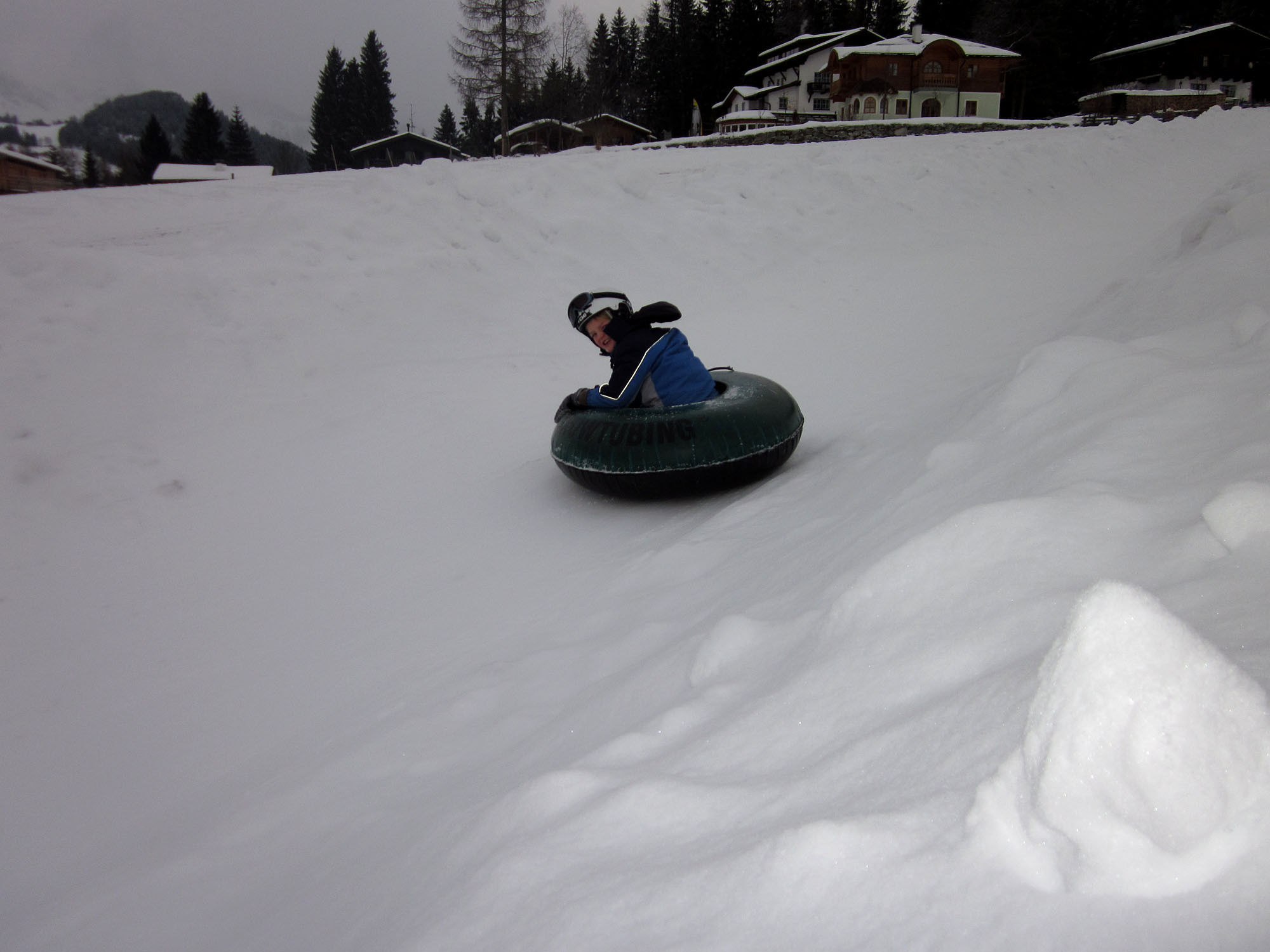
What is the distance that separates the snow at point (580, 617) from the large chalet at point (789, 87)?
32.2 metres

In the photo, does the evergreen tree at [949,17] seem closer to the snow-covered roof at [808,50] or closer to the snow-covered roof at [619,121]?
the snow-covered roof at [808,50]

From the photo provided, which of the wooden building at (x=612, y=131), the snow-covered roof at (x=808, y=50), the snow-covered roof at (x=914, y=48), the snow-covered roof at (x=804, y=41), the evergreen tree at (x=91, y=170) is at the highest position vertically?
the snow-covered roof at (x=804, y=41)

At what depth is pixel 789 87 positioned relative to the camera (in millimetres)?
42062

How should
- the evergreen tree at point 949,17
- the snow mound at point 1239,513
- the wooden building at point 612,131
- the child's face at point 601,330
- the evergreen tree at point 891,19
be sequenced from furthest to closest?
the evergreen tree at point 891,19
the evergreen tree at point 949,17
the wooden building at point 612,131
the child's face at point 601,330
the snow mound at point 1239,513

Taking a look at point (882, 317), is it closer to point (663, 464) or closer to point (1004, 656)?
point (663, 464)

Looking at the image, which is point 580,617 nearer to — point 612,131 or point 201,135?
point 612,131

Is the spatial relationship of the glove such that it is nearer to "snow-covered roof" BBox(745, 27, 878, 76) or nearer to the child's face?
the child's face

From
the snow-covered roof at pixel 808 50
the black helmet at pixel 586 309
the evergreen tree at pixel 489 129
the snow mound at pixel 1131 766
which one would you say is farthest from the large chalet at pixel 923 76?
the snow mound at pixel 1131 766

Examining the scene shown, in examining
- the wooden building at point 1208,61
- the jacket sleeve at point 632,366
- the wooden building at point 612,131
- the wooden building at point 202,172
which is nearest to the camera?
the jacket sleeve at point 632,366

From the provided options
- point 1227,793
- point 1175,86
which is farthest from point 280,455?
point 1175,86

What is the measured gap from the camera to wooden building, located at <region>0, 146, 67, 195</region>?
2842 cm

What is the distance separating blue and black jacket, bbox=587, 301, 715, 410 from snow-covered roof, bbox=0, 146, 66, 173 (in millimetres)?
34511

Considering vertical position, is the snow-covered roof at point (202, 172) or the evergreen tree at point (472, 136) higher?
the evergreen tree at point (472, 136)

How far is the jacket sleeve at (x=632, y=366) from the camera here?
4.75m
